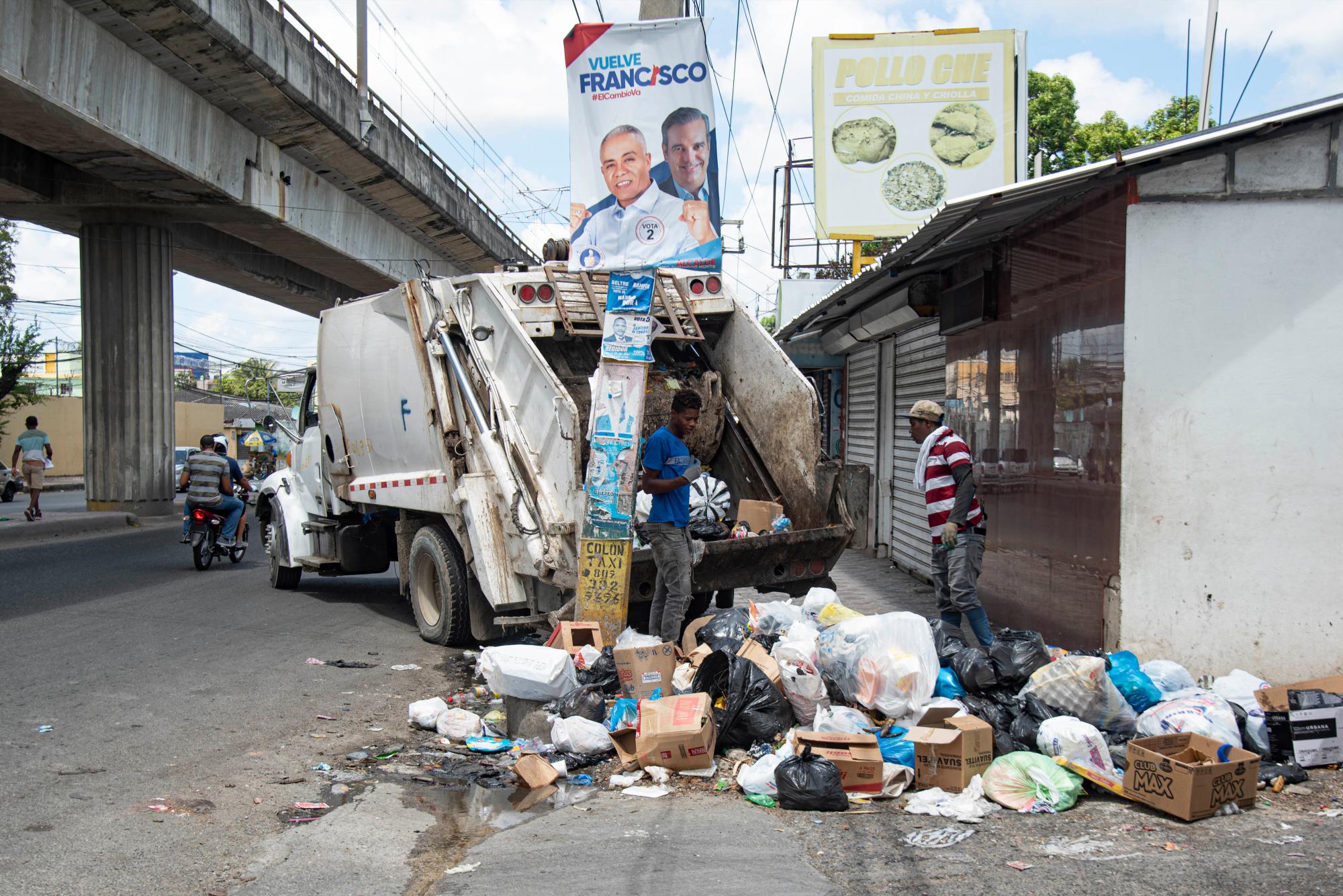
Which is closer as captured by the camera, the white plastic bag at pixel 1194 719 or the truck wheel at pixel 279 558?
the white plastic bag at pixel 1194 719

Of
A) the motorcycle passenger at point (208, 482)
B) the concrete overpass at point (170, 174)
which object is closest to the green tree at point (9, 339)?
the concrete overpass at point (170, 174)

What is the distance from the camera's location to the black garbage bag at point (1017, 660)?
5.14 m

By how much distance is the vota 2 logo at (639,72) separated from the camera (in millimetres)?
7375

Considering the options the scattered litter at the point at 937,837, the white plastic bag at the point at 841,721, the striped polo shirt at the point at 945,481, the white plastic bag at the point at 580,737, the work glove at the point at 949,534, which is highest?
the striped polo shirt at the point at 945,481

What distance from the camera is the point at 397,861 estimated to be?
12.4 feet

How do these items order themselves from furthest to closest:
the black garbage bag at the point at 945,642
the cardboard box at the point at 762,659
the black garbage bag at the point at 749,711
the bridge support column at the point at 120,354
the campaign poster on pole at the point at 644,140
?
the bridge support column at the point at 120,354 → the campaign poster on pole at the point at 644,140 → the black garbage bag at the point at 945,642 → the cardboard box at the point at 762,659 → the black garbage bag at the point at 749,711

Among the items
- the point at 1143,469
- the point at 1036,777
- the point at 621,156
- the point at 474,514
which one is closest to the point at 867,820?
the point at 1036,777

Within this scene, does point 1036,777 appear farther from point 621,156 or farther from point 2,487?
point 2,487

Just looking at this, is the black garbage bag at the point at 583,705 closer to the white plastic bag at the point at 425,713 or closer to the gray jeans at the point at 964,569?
the white plastic bag at the point at 425,713

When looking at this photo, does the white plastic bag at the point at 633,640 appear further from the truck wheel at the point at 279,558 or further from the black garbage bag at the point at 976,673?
the truck wheel at the point at 279,558

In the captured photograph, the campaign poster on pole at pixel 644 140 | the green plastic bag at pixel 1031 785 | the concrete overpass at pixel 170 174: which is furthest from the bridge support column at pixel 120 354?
the green plastic bag at pixel 1031 785

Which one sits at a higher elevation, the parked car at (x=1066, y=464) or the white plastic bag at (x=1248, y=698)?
the parked car at (x=1066, y=464)

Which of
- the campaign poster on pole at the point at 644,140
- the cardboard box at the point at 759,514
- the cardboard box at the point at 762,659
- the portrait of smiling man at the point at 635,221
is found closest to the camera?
the cardboard box at the point at 762,659

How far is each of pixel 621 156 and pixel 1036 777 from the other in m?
4.76
